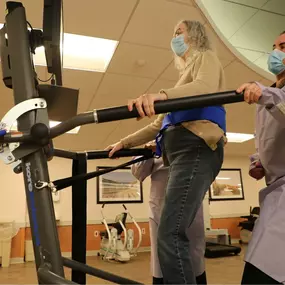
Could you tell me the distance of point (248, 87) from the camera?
0.88m

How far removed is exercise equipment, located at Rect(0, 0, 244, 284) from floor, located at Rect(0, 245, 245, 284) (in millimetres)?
3245

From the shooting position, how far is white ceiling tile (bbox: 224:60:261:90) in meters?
3.48

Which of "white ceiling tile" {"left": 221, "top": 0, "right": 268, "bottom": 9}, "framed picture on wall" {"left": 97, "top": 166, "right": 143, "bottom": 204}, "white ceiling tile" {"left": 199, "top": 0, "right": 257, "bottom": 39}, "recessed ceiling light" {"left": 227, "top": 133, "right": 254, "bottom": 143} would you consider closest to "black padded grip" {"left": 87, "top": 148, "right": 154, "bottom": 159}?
"white ceiling tile" {"left": 199, "top": 0, "right": 257, "bottom": 39}

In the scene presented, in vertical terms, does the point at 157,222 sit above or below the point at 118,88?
below

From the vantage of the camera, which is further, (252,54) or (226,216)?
(226,216)

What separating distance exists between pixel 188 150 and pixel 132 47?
7.03 feet

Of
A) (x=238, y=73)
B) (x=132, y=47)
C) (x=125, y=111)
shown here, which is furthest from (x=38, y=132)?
(x=238, y=73)

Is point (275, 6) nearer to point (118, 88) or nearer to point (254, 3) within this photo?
point (254, 3)

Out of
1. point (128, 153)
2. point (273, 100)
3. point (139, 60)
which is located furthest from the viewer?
point (139, 60)

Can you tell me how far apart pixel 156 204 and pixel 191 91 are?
0.92 m

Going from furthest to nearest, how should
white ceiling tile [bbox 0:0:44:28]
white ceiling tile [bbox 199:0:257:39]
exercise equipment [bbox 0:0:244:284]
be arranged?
white ceiling tile [bbox 199:0:257:39]
white ceiling tile [bbox 0:0:44:28]
exercise equipment [bbox 0:0:244:284]

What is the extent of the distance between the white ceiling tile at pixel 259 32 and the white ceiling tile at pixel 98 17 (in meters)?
1.57

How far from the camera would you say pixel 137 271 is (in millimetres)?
4949

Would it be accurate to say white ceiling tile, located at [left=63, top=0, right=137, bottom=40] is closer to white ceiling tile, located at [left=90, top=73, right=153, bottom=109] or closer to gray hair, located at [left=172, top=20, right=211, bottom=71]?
white ceiling tile, located at [left=90, top=73, right=153, bottom=109]
